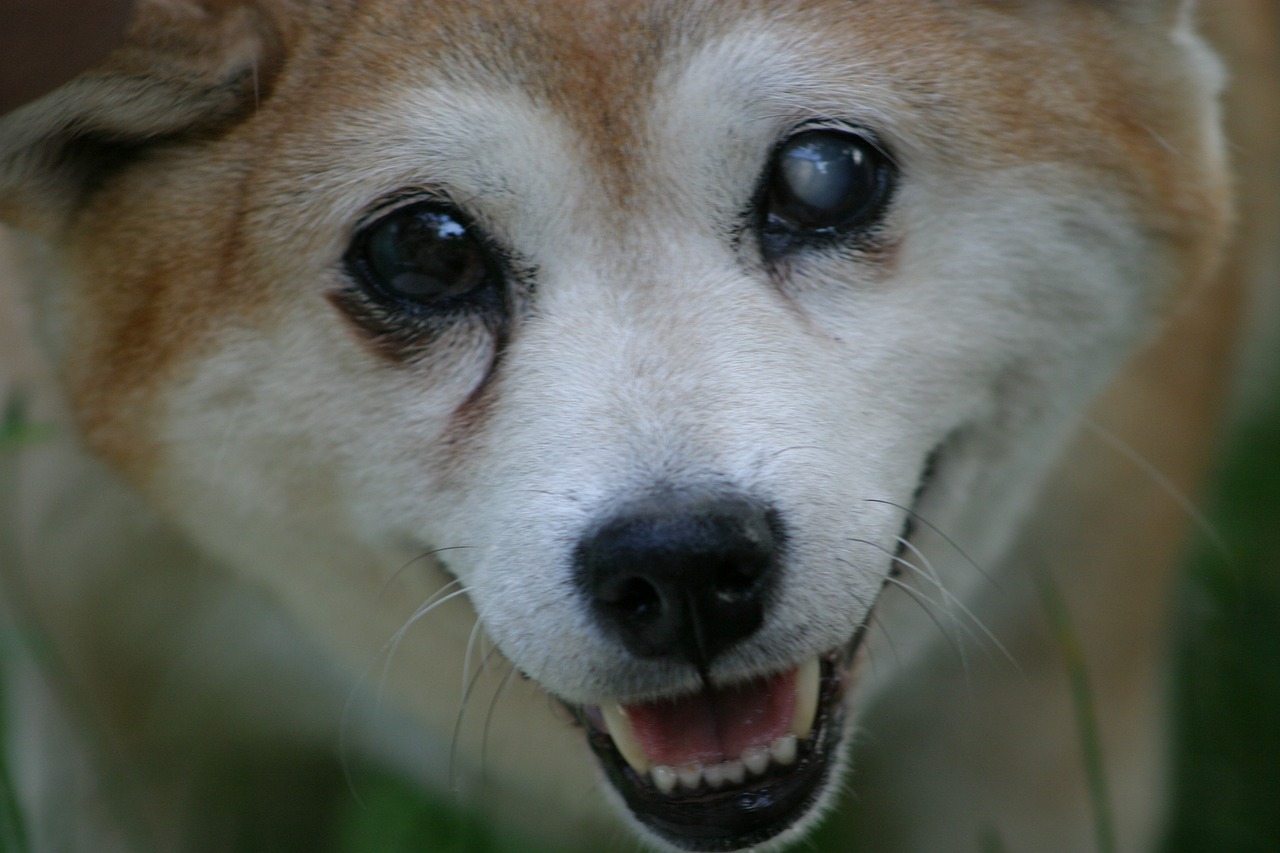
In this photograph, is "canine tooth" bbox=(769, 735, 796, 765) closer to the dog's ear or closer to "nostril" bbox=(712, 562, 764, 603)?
"nostril" bbox=(712, 562, 764, 603)

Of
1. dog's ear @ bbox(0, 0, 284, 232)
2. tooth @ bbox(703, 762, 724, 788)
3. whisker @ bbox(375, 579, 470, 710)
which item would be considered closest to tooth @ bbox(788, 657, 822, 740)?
tooth @ bbox(703, 762, 724, 788)

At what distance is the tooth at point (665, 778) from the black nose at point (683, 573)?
24cm

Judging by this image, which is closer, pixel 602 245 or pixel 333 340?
pixel 602 245

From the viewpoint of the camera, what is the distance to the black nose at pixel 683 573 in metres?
1.85

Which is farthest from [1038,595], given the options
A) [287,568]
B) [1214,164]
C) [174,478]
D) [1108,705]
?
[174,478]

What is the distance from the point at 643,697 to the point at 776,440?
1.29 feet

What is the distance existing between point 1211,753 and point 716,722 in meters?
1.96

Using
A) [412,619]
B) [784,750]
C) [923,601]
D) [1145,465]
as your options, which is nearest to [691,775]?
[784,750]

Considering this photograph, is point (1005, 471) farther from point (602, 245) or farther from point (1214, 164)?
point (602, 245)

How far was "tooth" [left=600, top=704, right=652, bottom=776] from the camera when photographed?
7.21 ft

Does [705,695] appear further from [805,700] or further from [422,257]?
[422,257]

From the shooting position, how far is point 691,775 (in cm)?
214

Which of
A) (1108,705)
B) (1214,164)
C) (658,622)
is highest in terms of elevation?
(1214,164)

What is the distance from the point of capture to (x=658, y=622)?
1945mm
